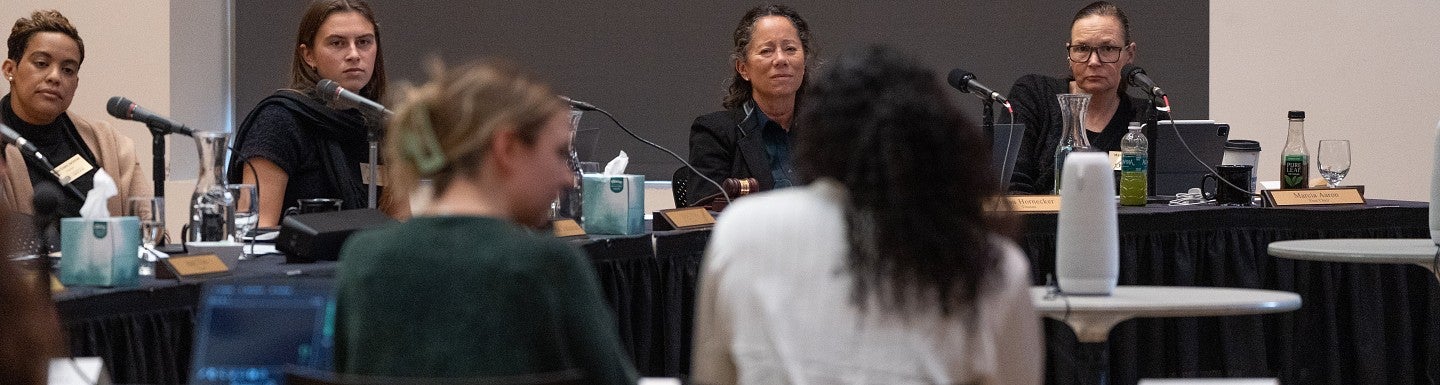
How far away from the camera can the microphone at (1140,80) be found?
3523mm

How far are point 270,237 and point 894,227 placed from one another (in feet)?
5.85

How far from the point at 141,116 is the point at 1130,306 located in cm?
165

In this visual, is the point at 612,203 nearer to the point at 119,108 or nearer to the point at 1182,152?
the point at 119,108

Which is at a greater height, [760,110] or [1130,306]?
[760,110]

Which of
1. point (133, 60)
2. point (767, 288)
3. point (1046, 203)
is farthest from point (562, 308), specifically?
point (133, 60)

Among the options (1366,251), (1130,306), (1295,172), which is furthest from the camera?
(1295,172)

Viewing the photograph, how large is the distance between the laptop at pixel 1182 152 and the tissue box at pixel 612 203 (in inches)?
54.5

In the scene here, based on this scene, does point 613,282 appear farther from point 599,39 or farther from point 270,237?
point 599,39

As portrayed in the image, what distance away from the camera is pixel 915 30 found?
17.5 ft

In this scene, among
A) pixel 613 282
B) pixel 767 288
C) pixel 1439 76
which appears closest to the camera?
pixel 767 288

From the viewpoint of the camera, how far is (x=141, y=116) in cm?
262

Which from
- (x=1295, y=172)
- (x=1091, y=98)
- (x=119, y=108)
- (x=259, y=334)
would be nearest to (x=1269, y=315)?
(x=1295, y=172)

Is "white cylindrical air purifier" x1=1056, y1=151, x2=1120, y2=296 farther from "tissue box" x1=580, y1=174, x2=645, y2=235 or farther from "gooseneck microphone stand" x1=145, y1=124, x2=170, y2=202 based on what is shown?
"gooseneck microphone stand" x1=145, y1=124, x2=170, y2=202

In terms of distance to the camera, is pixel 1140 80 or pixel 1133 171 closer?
pixel 1133 171
